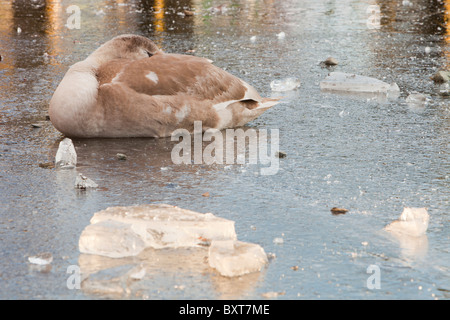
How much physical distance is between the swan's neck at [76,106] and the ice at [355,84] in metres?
2.54

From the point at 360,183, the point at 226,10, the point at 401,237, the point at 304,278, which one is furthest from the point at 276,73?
the point at 226,10

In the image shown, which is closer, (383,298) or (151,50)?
(383,298)

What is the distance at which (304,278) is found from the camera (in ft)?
9.77

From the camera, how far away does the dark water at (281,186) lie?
295cm

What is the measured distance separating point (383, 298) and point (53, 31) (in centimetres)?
861

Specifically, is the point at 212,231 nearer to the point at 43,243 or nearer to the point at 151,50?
the point at 43,243

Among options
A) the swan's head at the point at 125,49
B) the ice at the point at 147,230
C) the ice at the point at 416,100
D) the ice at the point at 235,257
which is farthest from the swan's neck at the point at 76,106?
the ice at the point at 416,100

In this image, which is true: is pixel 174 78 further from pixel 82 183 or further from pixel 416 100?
pixel 416 100

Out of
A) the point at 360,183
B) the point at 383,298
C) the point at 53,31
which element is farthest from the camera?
the point at 53,31

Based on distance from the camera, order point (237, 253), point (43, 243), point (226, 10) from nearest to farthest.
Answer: point (237, 253), point (43, 243), point (226, 10)

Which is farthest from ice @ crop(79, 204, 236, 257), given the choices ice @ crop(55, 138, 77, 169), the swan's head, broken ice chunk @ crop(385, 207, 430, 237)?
the swan's head

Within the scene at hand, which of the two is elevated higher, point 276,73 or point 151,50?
point 151,50

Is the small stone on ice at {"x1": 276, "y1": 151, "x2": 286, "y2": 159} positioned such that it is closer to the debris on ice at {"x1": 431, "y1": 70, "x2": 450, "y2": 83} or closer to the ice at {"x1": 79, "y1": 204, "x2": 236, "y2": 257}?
the ice at {"x1": 79, "y1": 204, "x2": 236, "y2": 257}

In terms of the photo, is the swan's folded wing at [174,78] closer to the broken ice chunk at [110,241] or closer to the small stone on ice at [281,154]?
the small stone on ice at [281,154]
